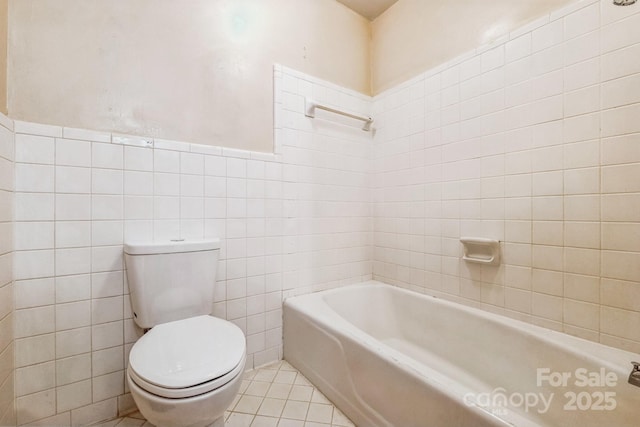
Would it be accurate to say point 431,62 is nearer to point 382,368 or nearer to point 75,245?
point 382,368

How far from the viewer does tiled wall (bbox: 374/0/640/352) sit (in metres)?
1.08

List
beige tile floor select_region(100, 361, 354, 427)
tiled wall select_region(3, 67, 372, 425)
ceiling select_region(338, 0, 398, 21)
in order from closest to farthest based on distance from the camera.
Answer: tiled wall select_region(3, 67, 372, 425), beige tile floor select_region(100, 361, 354, 427), ceiling select_region(338, 0, 398, 21)

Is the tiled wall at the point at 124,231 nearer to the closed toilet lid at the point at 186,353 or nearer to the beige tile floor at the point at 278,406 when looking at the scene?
the beige tile floor at the point at 278,406

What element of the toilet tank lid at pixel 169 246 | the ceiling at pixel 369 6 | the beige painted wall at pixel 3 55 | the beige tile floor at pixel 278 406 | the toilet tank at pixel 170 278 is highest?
the ceiling at pixel 369 6

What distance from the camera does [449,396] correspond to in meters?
0.85

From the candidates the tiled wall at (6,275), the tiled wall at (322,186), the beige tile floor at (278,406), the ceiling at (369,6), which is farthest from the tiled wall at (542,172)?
the tiled wall at (6,275)

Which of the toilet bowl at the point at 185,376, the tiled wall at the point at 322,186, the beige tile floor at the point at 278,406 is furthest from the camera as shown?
the tiled wall at the point at 322,186

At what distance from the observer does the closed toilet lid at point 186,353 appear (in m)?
0.86

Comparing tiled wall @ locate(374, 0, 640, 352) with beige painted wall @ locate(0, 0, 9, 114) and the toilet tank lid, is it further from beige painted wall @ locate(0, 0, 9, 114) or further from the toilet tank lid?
beige painted wall @ locate(0, 0, 9, 114)

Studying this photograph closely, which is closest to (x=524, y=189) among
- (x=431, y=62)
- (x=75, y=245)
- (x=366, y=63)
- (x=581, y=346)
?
(x=581, y=346)

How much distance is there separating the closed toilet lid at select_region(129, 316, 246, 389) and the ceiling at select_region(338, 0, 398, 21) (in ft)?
7.42

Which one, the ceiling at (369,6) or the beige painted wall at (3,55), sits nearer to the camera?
the beige painted wall at (3,55)

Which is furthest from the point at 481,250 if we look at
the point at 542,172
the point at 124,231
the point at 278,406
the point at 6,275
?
the point at 6,275

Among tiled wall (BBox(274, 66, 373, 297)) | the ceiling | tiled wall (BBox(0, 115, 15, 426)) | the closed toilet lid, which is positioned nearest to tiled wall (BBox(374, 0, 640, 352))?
tiled wall (BBox(274, 66, 373, 297))
